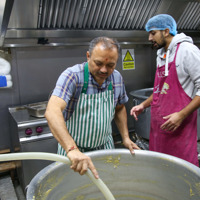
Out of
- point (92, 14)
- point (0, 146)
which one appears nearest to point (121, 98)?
point (92, 14)

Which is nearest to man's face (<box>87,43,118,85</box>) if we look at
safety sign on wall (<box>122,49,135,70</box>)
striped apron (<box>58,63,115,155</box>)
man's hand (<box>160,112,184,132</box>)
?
striped apron (<box>58,63,115,155</box>)

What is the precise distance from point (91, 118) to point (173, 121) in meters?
0.58

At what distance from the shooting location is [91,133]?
1173 mm

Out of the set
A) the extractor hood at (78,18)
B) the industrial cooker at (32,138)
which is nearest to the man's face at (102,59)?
the extractor hood at (78,18)

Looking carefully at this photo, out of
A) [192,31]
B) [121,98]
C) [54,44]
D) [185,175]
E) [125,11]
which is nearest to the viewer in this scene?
[185,175]

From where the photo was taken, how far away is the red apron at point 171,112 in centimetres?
148

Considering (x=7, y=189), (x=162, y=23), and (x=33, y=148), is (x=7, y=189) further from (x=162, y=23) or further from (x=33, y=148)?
(x=162, y=23)

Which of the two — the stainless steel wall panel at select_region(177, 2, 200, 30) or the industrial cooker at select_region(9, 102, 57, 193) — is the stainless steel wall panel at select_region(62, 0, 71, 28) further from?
the stainless steel wall panel at select_region(177, 2, 200, 30)

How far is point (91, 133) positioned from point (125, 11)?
4.73 ft

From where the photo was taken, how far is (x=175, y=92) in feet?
4.86

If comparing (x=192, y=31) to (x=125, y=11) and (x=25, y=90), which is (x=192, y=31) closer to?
(x=125, y=11)

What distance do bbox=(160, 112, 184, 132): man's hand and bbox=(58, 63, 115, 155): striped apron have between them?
→ 45 centimetres

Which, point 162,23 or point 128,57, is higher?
point 162,23

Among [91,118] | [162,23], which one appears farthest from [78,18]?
[91,118]
